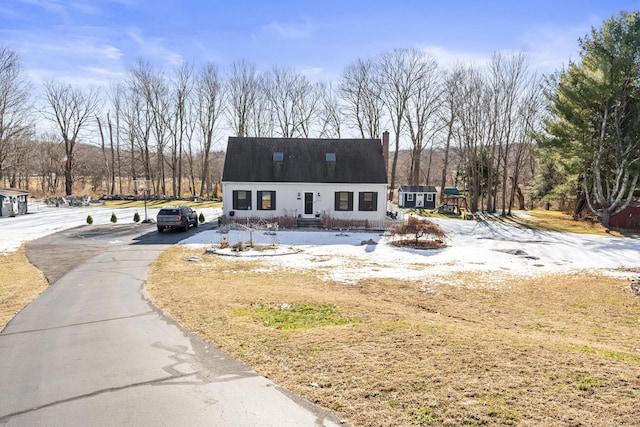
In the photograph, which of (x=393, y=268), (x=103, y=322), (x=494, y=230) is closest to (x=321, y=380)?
(x=103, y=322)

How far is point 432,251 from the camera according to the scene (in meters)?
19.4

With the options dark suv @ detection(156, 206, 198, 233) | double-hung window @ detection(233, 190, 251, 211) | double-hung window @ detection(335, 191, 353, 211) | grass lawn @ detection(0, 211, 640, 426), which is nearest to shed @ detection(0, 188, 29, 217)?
dark suv @ detection(156, 206, 198, 233)

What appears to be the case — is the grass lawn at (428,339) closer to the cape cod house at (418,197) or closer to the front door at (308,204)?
the front door at (308,204)

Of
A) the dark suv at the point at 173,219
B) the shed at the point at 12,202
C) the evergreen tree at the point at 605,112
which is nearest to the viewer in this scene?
the dark suv at the point at 173,219

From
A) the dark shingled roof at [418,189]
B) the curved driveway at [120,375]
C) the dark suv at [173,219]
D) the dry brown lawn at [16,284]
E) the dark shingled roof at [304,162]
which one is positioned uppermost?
the dark shingled roof at [304,162]

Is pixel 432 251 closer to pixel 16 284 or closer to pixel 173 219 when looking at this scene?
pixel 173 219

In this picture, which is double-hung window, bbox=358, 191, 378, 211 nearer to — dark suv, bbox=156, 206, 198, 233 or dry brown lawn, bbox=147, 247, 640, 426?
dark suv, bbox=156, 206, 198, 233

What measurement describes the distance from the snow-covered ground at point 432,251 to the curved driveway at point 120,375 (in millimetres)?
7032

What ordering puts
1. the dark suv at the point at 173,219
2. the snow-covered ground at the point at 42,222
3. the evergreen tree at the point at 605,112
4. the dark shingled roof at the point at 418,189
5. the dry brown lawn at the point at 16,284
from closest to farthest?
the dry brown lawn at the point at 16,284, the snow-covered ground at the point at 42,222, the dark suv at the point at 173,219, the evergreen tree at the point at 605,112, the dark shingled roof at the point at 418,189

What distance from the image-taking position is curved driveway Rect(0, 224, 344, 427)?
4930 millimetres

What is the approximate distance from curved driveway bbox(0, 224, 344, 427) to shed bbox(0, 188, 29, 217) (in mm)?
25085

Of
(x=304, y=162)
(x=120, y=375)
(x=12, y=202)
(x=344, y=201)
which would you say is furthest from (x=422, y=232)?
(x=12, y=202)

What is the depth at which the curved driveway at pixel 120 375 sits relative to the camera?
16.2ft

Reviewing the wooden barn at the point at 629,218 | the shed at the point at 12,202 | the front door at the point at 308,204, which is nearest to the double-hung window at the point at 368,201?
the front door at the point at 308,204
